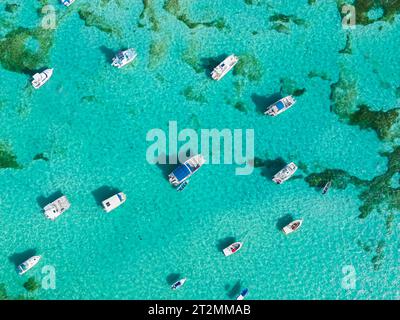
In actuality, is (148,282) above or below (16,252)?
below

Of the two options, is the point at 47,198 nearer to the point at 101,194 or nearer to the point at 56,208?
the point at 56,208

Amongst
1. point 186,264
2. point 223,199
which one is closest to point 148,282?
point 186,264

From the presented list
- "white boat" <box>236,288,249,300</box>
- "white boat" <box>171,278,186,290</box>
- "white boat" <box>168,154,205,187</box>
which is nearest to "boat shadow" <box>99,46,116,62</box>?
"white boat" <box>168,154,205,187</box>

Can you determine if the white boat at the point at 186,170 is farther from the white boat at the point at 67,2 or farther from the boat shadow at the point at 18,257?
the white boat at the point at 67,2

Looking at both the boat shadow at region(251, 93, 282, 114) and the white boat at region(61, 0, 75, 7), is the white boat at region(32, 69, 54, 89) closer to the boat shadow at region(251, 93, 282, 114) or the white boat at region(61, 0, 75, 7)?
the white boat at region(61, 0, 75, 7)

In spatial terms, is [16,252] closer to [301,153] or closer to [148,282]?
[148,282]

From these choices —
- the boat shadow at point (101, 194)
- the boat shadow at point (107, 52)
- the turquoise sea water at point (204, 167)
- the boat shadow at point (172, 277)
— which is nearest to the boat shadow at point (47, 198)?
the turquoise sea water at point (204, 167)
